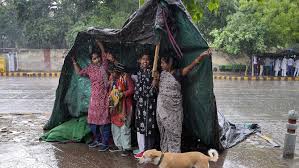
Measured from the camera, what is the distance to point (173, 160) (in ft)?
17.1

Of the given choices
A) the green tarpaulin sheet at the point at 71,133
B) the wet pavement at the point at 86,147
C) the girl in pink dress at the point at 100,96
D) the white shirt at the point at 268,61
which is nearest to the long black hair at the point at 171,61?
the girl in pink dress at the point at 100,96

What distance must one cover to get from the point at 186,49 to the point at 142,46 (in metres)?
0.99

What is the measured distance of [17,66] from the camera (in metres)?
28.9

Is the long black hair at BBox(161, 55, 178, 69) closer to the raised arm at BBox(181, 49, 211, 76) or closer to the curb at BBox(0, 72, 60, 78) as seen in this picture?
the raised arm at BBox(181, 49, 211, 76)

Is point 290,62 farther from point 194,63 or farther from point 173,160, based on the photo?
point 173,160

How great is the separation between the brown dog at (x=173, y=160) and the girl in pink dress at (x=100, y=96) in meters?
1.92

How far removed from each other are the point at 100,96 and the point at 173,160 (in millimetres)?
2244

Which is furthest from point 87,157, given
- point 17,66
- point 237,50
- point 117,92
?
point 17,66

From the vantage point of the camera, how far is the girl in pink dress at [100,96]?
6.90 meters

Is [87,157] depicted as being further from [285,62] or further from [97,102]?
[285,62]

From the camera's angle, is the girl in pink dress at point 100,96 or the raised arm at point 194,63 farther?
the girl in pink dress at point 100,96

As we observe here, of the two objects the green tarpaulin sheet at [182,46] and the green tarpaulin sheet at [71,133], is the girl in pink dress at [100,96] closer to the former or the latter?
the green tarpaulin sheet at [182,46]

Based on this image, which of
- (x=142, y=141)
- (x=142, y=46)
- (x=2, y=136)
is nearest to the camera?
(x=142, y=141)

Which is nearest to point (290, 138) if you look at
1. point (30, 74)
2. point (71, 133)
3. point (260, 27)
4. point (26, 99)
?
point (71, 133)
